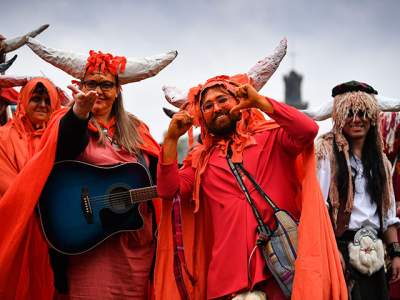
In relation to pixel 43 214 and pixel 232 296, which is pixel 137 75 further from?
pixel 232 296

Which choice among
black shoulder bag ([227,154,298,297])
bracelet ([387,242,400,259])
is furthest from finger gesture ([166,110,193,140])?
bracelet ([387,242,400,259])

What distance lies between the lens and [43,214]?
4.32m

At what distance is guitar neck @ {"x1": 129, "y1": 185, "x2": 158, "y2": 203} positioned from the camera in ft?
14.6

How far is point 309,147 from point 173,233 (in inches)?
42.7

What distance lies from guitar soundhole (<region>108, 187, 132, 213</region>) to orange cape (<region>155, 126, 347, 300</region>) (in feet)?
1.03

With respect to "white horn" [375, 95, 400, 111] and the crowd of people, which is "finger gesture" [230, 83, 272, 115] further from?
"white horn" [375, 95, 400, 111]

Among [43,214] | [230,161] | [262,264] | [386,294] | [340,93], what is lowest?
[386,294]

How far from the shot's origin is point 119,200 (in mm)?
4453

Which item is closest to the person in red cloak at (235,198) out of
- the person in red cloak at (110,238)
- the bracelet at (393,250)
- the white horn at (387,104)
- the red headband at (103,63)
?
the person in red cloak at (110,238)

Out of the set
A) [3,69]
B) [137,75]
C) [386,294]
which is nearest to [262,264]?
[386,294]

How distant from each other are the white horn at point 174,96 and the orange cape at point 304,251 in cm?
91

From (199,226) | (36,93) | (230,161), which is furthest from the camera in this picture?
(36,93)

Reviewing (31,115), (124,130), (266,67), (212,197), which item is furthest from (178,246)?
(31,115)

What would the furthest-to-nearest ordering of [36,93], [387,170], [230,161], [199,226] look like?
[36,93] < [387,170] < [199,226] < [230,161]
